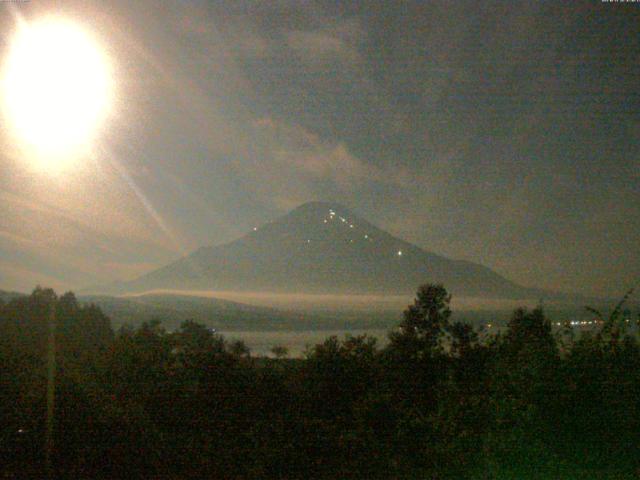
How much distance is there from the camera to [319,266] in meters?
76.9

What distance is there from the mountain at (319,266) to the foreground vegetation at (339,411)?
41464mm

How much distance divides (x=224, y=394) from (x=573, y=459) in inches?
247

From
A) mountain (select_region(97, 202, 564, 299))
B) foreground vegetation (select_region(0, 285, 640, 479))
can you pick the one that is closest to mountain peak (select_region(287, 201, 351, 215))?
mountain (select_region(97, 202, 564, 299))

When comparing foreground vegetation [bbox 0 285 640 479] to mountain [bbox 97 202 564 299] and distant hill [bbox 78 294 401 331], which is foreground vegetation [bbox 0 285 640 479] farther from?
mountain [bbox 97 202 564 299]

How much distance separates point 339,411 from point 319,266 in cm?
6740

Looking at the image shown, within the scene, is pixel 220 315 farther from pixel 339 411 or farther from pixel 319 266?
pixel 339 411

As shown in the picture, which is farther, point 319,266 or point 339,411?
point 319,266

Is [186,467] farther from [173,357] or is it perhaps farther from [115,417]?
[173,357]

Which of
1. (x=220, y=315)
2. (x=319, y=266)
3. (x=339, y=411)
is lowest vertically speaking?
(x=339, y=411)

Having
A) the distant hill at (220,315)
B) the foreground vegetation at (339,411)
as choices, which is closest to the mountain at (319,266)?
the distant hill at (220,315)

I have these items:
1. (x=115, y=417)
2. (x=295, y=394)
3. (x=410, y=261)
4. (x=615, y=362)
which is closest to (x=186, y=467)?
(x=115, y=417)

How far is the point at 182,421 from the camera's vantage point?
9.19 metres

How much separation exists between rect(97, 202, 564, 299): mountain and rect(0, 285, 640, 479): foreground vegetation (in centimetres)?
4146

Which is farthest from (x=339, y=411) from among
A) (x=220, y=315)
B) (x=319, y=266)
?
(x=319, y=266)
